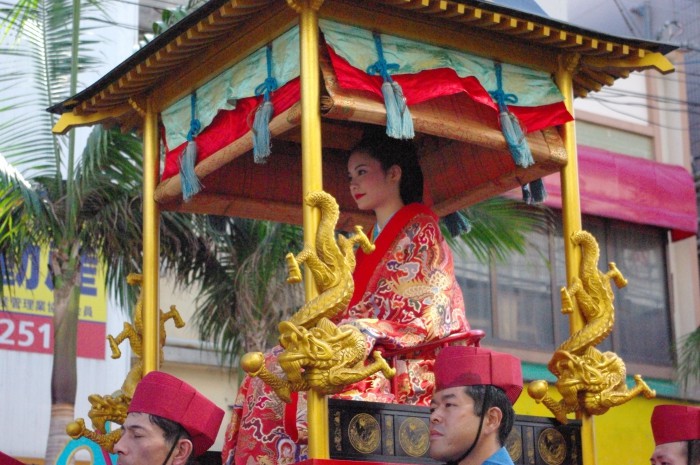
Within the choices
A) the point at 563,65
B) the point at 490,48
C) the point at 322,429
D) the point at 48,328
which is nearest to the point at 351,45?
the point at 490,48

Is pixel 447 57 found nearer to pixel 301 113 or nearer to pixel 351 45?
pixel 351 45

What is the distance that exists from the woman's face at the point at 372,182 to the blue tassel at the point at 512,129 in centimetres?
71

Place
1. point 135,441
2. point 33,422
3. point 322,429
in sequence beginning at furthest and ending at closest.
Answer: point 33,422, point 322,429, point 135,441

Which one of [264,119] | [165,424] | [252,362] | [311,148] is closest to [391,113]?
[311,148]

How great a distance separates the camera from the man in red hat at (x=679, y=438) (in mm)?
6113

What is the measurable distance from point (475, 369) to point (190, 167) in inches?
107

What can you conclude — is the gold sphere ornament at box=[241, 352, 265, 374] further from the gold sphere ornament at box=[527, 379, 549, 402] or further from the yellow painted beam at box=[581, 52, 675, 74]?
the yellow painted beam at box=[581, 52, 675, 74]

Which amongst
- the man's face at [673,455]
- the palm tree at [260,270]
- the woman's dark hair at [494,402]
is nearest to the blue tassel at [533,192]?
the man's face at [673,455]

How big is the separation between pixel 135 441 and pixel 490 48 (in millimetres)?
3095

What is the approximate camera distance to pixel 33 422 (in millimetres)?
14250

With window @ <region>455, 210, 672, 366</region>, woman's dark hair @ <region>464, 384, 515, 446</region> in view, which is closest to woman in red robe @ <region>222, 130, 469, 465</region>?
woman's dark hair @ <region>464, 384, 515, 446</region>

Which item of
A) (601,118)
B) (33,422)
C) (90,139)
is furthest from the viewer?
(601,118)

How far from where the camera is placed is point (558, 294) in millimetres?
18281

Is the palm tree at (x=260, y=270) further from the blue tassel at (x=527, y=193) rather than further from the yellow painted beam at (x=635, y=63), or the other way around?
the yellow painted beam at (x=635, y=63)
